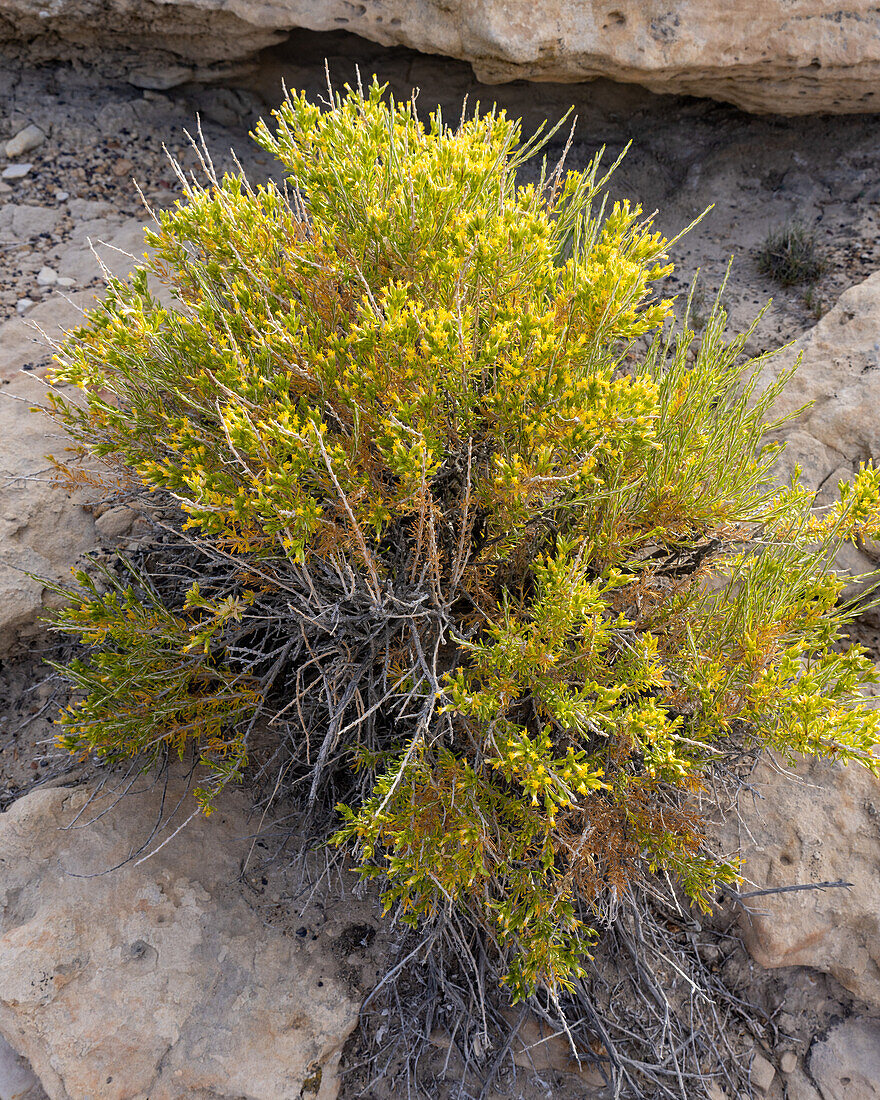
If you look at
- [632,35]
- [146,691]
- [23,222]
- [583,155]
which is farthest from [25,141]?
[146,691]

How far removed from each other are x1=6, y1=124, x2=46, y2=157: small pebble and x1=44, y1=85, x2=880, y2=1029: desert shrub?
305 cm

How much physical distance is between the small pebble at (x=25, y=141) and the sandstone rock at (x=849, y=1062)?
6005 millimetres

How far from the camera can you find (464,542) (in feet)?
5.94

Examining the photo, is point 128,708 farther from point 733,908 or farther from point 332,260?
point 733,908

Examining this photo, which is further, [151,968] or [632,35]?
[632,35]

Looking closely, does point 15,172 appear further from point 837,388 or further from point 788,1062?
point 788,1062

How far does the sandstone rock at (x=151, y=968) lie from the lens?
1.88 metres

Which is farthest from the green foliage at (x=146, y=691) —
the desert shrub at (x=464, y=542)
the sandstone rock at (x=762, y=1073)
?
the sandstone rock at (x=762, y=1073)

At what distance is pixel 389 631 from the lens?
199 centimetres

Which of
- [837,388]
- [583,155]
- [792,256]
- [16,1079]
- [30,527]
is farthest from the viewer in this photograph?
Result: [583,155]

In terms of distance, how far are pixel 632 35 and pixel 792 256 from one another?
1413mm

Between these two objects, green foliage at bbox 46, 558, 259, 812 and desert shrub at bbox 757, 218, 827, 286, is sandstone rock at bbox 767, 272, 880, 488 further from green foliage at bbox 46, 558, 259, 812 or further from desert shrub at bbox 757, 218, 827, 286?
green foliage at bbox 46, 558, 259, 812

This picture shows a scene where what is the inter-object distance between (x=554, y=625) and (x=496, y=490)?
383mm

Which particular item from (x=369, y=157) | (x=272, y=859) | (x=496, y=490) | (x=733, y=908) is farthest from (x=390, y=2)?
(x=733, y=908)
